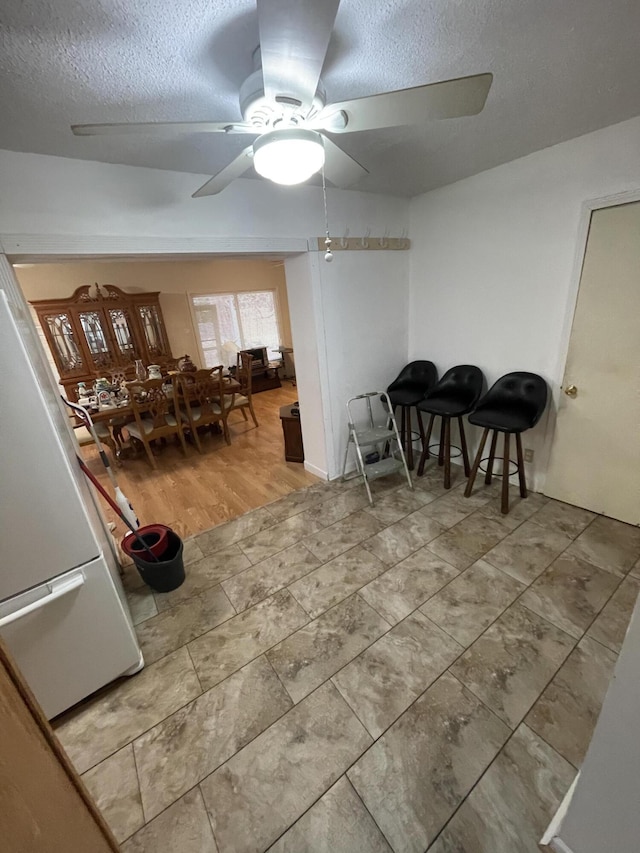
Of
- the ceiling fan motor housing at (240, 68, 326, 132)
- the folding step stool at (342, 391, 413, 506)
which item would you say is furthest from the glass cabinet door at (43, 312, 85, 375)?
the ceiling fan motor housing at (240, 68, 326, 132)

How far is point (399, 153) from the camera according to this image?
6.42 feet

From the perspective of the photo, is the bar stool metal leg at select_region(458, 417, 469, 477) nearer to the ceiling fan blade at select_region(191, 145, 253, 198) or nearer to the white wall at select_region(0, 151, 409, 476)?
the white wall at select_region(0, 151, 409, 476)

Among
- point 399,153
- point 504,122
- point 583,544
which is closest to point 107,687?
point 583,544

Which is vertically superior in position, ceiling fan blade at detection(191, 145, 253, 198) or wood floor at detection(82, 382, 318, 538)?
ceiling fan blade at detection(191, 145, 253, 198)

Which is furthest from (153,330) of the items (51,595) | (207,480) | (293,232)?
(51,595)

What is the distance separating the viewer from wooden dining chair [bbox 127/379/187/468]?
3414 mm

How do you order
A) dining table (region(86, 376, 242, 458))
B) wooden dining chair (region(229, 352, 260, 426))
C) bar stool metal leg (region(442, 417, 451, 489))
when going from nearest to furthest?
bar stool metal leg (region(442, 417, 451, 489)), dining table (region(86, 376, 242, 458)), wooden dining chair (region(229, 352, 260, 426))

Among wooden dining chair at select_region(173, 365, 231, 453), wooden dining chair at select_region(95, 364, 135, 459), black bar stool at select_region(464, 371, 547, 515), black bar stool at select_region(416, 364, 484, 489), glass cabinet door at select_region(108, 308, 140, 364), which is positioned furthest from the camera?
glass cabinet door at select_region(108, 308, 140, 364)

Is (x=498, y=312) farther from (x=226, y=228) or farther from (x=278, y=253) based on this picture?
(x=226, y=228)

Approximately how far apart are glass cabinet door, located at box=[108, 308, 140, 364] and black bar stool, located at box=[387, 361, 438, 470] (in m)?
4.19

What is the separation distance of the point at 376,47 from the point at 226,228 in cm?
130

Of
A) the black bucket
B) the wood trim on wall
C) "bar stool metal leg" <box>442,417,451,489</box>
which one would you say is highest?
the wood trim on wall

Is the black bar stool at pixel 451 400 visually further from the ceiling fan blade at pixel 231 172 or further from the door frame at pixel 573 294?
the ceiling fan blade at pixel 231 172

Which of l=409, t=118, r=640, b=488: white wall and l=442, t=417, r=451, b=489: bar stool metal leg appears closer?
l=409, t=118, r=640, b=488: white wall
